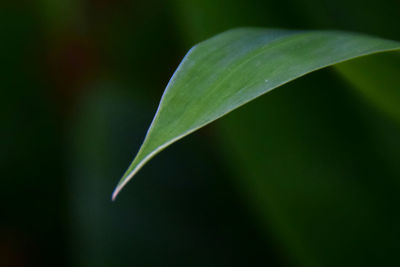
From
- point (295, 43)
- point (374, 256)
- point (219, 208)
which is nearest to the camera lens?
point (295, 43)

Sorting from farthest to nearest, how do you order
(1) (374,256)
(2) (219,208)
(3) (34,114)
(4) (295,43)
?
(3) (34,114), (2) (219,208), (1) (374,256), (4) (295,43)

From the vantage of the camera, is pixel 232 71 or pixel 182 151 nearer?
pixel 232 71

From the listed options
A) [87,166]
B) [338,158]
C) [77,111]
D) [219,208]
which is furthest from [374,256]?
[77,111]

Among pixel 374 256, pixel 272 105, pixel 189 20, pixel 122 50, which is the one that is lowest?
pixel 374 256

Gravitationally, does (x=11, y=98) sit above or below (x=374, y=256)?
above

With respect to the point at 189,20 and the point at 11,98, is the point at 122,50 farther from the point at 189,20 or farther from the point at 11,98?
the point at 189,20
